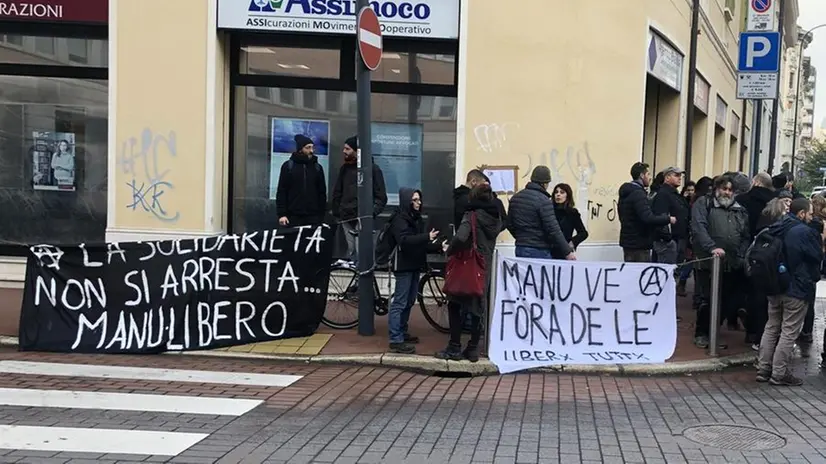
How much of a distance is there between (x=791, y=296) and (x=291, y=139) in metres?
7.06

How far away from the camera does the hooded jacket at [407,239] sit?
7.72m

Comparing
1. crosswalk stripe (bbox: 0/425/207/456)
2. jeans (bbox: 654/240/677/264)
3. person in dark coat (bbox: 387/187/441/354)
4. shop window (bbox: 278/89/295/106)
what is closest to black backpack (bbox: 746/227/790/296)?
jeans (bbox: 654/240/677/264)

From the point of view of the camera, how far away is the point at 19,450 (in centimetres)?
488

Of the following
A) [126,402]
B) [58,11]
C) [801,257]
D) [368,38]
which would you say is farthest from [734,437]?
[58,11]

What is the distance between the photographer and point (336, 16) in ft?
34.3

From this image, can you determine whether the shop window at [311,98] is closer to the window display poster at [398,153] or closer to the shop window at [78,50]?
the window display poster at [398,153]

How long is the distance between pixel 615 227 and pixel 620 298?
3399mm

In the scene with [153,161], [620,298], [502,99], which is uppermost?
[502,99]

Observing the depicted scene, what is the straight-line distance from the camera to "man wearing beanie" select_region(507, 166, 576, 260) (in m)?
8.01

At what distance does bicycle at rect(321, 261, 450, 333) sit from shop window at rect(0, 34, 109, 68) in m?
5.14

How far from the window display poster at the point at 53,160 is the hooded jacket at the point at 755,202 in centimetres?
937

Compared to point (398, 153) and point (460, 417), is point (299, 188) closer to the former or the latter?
point (398, 153)

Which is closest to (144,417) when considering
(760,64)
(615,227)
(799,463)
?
(799,463)

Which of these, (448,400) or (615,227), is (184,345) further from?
(615,227)
